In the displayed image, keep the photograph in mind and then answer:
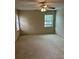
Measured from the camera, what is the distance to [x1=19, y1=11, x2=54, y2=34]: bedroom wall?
11898 mm

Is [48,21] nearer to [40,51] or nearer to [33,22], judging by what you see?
[33,22]

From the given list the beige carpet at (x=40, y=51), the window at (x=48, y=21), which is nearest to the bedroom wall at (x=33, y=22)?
the window at (x=48, y=21)

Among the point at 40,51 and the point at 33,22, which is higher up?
the point at 33,22

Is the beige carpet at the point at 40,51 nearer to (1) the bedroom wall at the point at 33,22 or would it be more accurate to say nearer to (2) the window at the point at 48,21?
(1) the bedroom wall at the point at 33,22

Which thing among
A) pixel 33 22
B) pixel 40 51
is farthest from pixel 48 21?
pixel 40 51

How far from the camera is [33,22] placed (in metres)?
12.2

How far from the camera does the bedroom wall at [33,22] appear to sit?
11898 millimetres

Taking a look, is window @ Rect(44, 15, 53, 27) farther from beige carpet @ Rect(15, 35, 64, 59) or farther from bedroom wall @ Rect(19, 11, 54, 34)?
beige carpet @ Rect(15, 35, 64, 59)

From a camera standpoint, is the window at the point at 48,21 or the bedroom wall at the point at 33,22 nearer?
the bedroom wall at the point at 33,22
